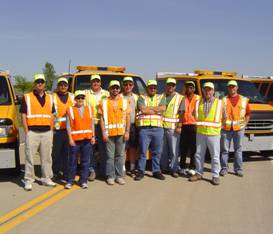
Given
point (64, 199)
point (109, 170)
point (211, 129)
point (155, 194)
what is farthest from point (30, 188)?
point (211, 129)

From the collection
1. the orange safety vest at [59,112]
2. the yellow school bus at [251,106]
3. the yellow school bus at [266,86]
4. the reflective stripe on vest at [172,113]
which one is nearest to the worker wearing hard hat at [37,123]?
the orange safety vest at [59,112]

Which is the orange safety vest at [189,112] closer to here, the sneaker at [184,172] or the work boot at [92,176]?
the sneaker at [184,172]

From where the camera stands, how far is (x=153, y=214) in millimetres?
5895

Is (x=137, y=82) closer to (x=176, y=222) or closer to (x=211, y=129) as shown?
(x=211, y=129)

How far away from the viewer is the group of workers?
293 inches

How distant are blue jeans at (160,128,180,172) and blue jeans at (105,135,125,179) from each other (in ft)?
3.37

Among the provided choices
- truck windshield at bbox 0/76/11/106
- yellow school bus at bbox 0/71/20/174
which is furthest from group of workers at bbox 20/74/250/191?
truck windshield at bbox 0/76/11/106

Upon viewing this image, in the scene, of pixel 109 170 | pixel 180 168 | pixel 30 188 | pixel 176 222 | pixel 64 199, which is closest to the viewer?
pixel 176 222

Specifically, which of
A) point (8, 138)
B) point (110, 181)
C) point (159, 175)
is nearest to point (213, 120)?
point (159, 175)

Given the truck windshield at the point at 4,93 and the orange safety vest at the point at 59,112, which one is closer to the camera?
the orange safety vest at the point at 59,112

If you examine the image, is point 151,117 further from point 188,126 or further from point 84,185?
point 84,185

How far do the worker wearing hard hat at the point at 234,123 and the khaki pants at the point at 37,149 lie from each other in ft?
11.3

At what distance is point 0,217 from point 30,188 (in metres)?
1.54

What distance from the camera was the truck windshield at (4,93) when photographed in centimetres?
841
